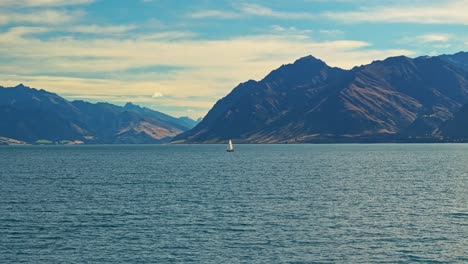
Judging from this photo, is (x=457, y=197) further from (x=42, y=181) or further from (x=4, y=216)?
(x=42, y=181)

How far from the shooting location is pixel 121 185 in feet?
472

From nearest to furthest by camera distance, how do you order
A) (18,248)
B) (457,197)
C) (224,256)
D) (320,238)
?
(224,256), (18,248), (320,238), (457,197)

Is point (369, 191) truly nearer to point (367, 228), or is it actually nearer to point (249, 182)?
point (249, 182)

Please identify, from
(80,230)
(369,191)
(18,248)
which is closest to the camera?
(18,248)

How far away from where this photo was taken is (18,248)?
213 ft

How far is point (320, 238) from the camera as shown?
228 feet

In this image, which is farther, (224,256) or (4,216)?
(4,216)

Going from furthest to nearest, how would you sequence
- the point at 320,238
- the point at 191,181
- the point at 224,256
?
the point at 191,181 → the point at 320,238 → the point at 224,256

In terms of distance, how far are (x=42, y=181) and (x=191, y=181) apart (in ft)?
144

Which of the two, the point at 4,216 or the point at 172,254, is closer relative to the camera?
the point at 172,254

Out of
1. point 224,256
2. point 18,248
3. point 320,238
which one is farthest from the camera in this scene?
point 320,238

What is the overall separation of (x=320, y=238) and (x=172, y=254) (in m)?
19.7

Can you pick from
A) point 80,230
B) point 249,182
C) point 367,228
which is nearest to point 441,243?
point 367,228

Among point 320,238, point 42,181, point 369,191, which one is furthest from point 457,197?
point 42,181
